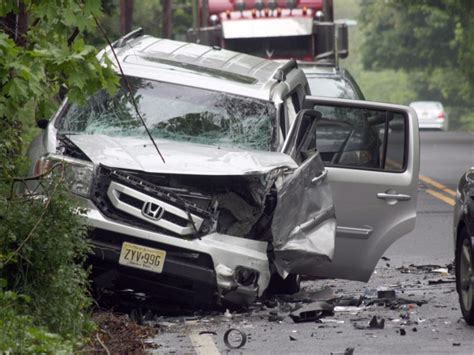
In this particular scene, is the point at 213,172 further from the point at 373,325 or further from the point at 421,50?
the point at 421,50

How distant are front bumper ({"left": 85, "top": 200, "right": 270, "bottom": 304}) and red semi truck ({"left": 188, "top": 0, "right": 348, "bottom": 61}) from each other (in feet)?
55.0

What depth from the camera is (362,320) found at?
1015 cm

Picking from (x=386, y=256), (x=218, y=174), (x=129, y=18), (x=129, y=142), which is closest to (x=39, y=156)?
(x=129, y=142)

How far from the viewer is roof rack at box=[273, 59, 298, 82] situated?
11821 millimetres

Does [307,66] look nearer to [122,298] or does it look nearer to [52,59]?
[122,298]

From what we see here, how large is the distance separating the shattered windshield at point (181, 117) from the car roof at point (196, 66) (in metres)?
0.08

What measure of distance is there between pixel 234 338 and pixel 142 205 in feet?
3.82

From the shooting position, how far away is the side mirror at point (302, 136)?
36.2 ft

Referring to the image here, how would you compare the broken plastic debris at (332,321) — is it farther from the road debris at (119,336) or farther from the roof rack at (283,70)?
the roof rack at (283,70)

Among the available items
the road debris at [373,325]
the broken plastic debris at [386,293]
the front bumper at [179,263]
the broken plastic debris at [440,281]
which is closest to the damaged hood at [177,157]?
the front bumper at [179,263]

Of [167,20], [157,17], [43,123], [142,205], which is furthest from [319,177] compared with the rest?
[157,17]

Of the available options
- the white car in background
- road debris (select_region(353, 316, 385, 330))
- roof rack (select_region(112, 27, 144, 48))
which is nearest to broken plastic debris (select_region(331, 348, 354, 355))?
road debris (select_region(353, 316, 385, 330))

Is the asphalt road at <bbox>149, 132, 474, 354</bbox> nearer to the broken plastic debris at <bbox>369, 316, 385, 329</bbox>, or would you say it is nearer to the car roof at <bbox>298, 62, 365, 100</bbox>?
the broken plastic debris at <bbox>369, 316, 385, 329</bbox>

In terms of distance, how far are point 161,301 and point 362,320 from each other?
63.4 inches
